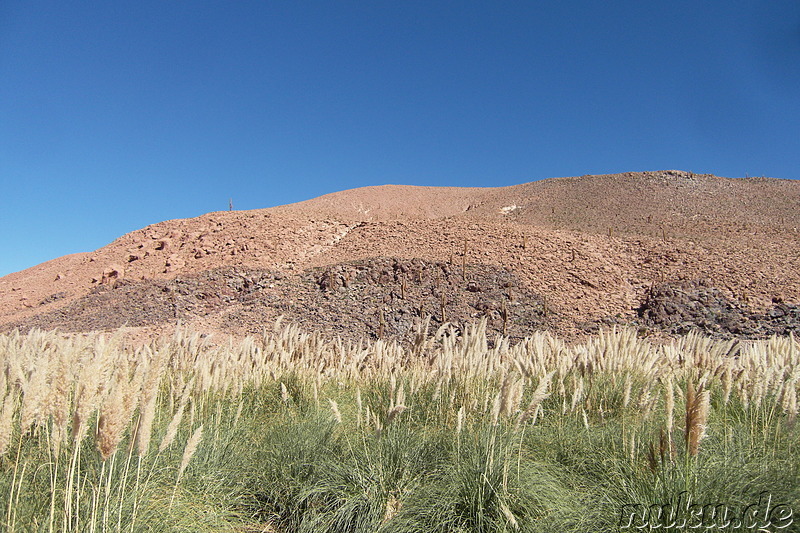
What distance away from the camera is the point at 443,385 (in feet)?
13.8

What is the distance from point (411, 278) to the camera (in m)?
17.3

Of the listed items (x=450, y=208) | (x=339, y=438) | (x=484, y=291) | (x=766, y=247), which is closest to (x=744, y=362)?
(x=339, y=438)

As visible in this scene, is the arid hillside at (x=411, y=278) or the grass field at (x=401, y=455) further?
the arid hillside at (x=411, y=278)

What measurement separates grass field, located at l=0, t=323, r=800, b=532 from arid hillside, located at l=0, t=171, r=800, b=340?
6.79 m

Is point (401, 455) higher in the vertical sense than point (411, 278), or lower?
lower

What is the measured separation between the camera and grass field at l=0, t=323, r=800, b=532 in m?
2.08

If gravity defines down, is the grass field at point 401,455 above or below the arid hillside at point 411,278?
below

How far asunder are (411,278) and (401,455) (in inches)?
558

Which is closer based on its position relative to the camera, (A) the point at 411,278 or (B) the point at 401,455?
(B) the point at 401,455

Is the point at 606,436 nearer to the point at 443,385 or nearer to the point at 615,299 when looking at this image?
the point at 443,385

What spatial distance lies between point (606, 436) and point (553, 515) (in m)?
1.10

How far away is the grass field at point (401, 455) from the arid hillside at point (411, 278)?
679cm

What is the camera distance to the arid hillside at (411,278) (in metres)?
15.1

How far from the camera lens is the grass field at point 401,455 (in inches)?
81.8
